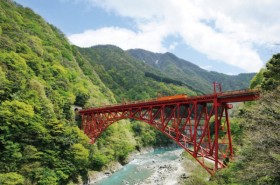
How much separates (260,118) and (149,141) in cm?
5588

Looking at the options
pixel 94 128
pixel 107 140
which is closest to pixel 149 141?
pixel 107 140

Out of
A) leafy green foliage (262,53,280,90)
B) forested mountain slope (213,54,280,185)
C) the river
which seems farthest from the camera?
the river

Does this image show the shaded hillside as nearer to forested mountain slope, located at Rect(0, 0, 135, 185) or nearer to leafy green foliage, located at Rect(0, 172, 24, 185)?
forested mountain slope, located at Rect(0, 0, 135, 185)

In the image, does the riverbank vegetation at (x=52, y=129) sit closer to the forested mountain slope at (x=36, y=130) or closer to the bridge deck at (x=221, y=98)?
the forested mountain slope at (x=36, y=130)

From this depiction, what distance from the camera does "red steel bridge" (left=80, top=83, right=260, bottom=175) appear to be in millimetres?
21109

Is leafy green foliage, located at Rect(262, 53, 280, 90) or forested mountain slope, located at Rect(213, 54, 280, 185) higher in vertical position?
leafy green foliage, located at Rect(262, 53, 280, 90)

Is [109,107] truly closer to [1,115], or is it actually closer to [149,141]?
[1,115]

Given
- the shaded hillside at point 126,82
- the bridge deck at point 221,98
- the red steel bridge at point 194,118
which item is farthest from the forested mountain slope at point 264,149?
the shaded hillside at point 126,82

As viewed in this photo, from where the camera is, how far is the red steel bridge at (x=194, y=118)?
21109 millimetres

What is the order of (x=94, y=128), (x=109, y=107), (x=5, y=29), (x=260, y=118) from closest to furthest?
1. (x=260, y=118)
2. (x=109, y=107)
3. (x=94, y=128)
4. (x=5, y=29)

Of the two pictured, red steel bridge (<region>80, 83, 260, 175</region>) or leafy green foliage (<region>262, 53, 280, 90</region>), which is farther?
red steel bridge (<region>80, 83, 260, 175</region>)

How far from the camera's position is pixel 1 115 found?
2372cm

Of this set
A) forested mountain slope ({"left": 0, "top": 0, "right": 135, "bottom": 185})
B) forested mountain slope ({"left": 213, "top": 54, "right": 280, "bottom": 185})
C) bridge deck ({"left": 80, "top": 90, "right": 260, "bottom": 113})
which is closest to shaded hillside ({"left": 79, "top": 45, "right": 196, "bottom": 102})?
forested mountain slope ({"left": 0, "top": 0, "right": 135, "bottom": 185})

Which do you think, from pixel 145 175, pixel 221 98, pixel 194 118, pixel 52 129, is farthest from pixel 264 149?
pixel 145 175
